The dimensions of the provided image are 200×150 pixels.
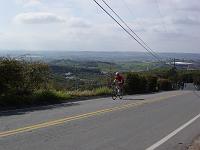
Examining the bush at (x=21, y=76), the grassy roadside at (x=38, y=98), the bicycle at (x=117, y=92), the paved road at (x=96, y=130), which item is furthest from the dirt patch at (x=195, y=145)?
the bicycle at (x=117, y=92)

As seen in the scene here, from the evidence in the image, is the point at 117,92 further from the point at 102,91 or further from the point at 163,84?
the point at 163,84

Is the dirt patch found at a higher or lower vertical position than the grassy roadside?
lower

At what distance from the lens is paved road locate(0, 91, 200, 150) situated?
34.7ft

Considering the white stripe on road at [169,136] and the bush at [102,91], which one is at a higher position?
the bush at [102,91]

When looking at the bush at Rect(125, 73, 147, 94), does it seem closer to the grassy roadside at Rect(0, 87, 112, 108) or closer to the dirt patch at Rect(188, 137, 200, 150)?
the grassy roadside at Rect(0, 87, 112, 108)

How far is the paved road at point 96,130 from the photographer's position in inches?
416

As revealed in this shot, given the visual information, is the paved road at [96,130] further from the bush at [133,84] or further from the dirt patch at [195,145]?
the bush at [133,84]

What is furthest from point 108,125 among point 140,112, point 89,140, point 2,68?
point 2,68

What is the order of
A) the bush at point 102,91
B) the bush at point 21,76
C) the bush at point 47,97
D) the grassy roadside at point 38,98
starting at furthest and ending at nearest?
the bush at point 102,91 → the bush at point 47,97 → the bush at point 21,76 → the grassy roadside at point 38,98

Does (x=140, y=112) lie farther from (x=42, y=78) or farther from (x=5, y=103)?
(x=42, y=78)

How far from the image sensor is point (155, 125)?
49.6ft

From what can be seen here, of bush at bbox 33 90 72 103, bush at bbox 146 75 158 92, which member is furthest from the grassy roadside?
bush at bbox 146 75 158 92

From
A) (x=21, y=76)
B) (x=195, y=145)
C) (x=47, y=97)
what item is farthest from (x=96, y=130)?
(x=47, y=97)

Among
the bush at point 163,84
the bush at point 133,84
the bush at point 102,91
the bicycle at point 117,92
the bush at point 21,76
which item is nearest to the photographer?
the bush at point 21,76
